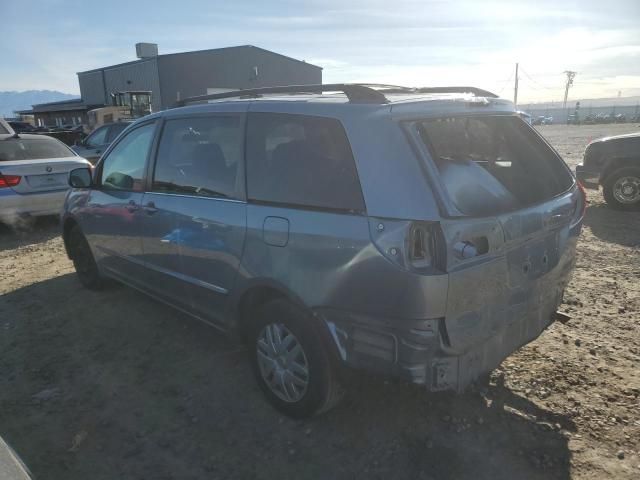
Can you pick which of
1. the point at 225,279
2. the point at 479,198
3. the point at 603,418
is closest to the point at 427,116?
the point at 479,198

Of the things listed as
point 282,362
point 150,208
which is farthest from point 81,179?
point 282,362

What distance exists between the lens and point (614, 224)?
6863 millimetres

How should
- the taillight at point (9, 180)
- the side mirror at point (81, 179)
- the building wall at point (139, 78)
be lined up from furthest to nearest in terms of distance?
1. the building wall at point (139, 78)
2. the taillight at point (9, 180)
3. the side mirror at point (81, 179)

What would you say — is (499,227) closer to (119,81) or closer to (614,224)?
(614,224)

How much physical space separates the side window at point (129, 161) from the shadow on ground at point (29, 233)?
3.90 metres

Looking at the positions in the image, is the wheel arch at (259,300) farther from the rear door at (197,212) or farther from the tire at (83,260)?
the tire at (83,260)

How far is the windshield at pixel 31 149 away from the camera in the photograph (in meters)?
7.41

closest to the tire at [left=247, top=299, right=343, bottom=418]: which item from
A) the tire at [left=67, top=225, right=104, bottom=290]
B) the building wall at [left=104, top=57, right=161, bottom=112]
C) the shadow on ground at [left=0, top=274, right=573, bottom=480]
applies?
the shadow on ground at [left=0, top=274, right=573, bottom=480]

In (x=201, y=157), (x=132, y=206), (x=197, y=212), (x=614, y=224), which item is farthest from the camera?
(x=614, y=224)

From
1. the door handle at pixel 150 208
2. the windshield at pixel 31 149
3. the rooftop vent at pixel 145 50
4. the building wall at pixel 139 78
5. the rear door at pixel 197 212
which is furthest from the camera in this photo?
the rooftop vent at pixel 145 50

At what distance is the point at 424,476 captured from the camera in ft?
7.48

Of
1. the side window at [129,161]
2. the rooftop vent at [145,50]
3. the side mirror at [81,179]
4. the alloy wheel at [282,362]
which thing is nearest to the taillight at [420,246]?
the alloy wheel at [282,362]

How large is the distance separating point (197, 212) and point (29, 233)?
6.18 meters

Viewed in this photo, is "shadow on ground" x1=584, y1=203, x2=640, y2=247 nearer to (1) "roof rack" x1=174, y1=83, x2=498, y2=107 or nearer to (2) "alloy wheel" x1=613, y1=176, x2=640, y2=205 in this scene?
(2) "alloy wheel" x1=613, y1=176, x2=640, y2=205
